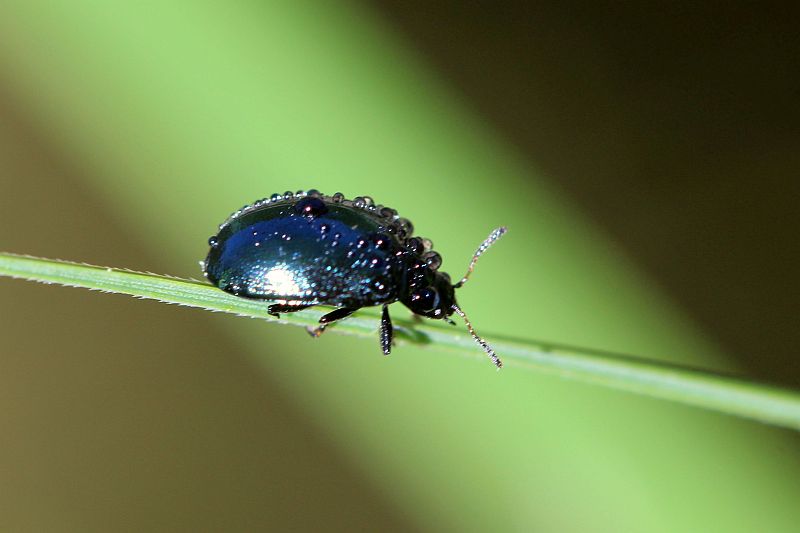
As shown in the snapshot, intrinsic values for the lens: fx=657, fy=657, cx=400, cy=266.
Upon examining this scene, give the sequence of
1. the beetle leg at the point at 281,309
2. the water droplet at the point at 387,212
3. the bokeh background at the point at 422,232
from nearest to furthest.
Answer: the beetle leg at the point at 281,309, the water droplet at the point at 387,212, the bokeh background at the point at 422,232

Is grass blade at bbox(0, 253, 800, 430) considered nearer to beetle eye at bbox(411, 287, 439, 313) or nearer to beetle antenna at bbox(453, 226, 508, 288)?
beetle eye at bbox(411, 287, 439, 313)

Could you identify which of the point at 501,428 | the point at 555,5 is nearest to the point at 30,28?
the point at 501,428

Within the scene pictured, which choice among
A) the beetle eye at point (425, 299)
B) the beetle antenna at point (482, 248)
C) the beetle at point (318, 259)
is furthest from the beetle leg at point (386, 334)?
the beetle antenna at point (482, 248)

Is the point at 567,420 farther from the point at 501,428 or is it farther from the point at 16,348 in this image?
the point at 16,348

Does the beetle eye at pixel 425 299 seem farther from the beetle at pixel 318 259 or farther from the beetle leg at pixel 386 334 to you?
the beetle leg at pixel 386 334

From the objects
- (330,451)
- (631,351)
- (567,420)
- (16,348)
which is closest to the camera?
(567,420)

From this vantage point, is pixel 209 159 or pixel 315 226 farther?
pixel 209 159

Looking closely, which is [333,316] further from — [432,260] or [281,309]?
[432,260]
